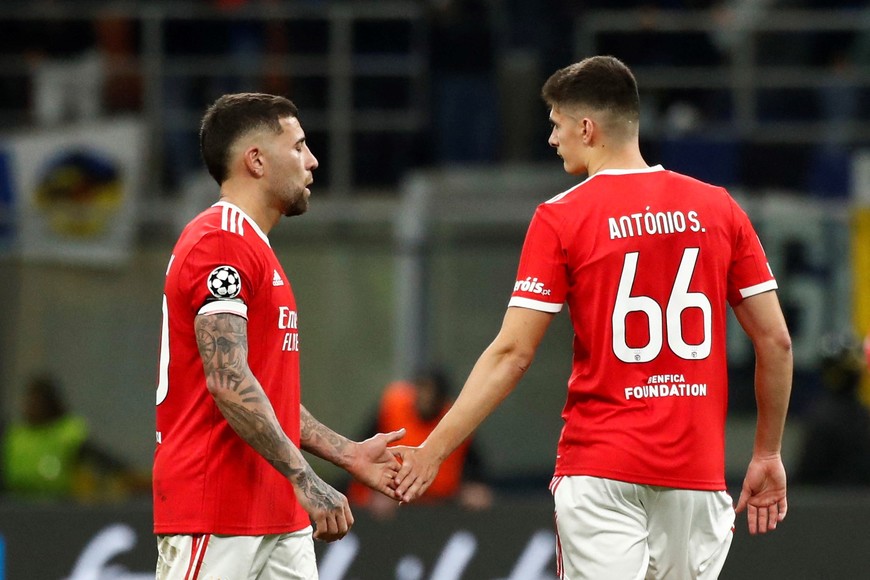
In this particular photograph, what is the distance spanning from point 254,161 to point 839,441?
5.26m

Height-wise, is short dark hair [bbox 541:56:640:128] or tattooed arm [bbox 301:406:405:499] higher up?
short dark hair [bbox 541:56:640:128]

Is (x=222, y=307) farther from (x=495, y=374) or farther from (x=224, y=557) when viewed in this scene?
(x=495, y=374)

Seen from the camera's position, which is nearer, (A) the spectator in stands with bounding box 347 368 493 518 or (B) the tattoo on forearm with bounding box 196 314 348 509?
(B) the tattoo on forearm with bounding box 196 314 348 509

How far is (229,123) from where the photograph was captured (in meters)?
4.39

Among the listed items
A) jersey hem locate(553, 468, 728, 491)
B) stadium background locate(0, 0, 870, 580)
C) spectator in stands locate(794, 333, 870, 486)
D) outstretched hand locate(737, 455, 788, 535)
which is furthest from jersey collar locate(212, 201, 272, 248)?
stadium background locate(0, 0, 870, 580)

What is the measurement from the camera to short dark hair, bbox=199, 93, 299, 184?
439 centimetres

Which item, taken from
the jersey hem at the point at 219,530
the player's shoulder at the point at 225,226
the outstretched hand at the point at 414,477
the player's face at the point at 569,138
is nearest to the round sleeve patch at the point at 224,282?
the player's shoulder at the point at 225,226

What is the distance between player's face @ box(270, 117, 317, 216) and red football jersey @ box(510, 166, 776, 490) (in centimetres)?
72

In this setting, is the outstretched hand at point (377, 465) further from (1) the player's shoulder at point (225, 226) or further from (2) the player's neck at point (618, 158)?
(2) the player's neck at point (618, 158)

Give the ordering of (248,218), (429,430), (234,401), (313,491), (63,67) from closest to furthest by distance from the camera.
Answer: (234,401) → (313,491) → (248,218) → (429,430) → (63,67)

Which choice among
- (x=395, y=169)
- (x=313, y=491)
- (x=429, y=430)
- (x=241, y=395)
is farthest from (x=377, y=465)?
(x=395, y=169)

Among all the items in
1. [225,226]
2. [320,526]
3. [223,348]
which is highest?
[225,226]

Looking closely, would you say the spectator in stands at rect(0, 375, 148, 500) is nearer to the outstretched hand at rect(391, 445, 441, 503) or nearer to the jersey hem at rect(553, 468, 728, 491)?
the outstretched hand at rect(391, 445, 441, 503)

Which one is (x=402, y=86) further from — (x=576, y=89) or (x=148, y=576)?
(x=576, y=89)
